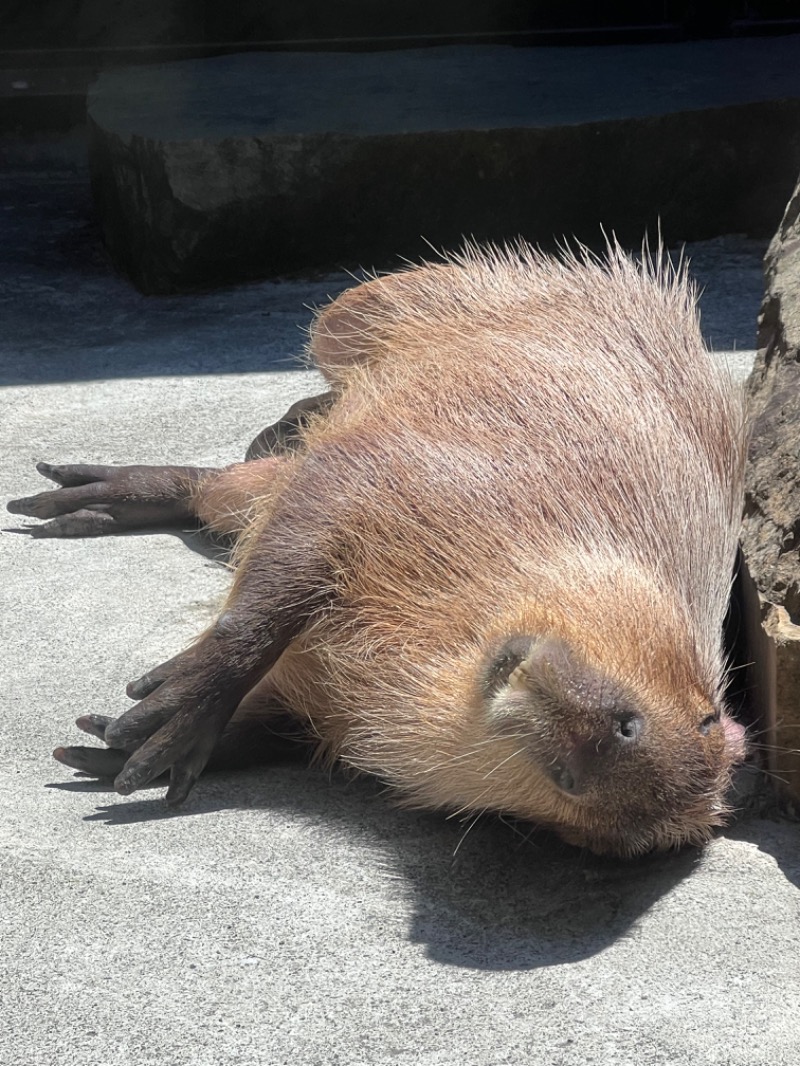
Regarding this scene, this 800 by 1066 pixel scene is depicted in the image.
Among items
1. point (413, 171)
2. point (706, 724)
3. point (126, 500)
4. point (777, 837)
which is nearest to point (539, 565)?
point (706, 724)

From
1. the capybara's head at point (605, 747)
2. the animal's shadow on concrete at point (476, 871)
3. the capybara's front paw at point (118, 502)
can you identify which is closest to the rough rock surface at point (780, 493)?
the capybara's head at point (605, 747)

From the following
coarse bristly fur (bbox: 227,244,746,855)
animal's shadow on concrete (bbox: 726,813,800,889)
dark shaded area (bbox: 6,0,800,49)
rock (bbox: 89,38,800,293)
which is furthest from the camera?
dark shaded area (bbox: 6,0,800,49)

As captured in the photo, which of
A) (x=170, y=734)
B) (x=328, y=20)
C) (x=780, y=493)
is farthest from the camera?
(x=328, y=20)

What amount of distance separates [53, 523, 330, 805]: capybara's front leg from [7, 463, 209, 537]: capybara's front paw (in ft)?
4.45

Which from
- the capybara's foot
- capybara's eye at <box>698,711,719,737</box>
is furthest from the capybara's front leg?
capybara's eye at <box>698,711,719,737</box>

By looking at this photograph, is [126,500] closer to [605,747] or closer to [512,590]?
[512,590]

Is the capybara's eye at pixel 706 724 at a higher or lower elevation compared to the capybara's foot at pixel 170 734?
higher

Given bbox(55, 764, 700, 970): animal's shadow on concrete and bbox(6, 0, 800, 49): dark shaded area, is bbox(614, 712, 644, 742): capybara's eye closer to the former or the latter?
bbox(55, 764, 700, 970): animal's shadow on concrete

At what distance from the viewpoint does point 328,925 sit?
95.0 inches

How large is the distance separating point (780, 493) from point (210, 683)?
48.1 inches

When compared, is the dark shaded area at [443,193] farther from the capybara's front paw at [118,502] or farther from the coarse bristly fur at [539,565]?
the coarse bristly fur at [539,565]

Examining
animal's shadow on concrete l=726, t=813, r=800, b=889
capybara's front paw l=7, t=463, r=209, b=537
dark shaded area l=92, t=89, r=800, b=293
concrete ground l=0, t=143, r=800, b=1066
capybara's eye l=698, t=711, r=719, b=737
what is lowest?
concrete ground l=0, t=143, r=800, b=1066

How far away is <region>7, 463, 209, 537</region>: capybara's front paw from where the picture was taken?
4188 mm

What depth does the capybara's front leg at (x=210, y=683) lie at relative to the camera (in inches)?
108
